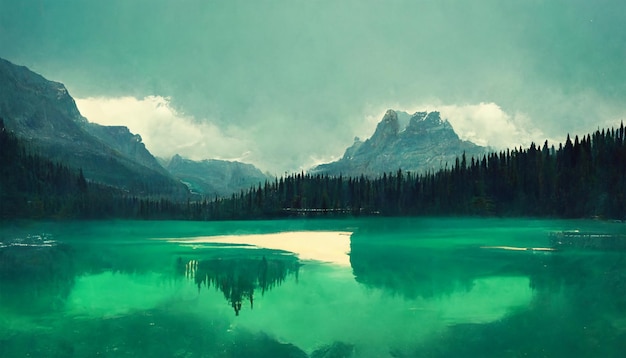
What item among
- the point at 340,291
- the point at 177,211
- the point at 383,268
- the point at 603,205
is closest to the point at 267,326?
the point at 340,291

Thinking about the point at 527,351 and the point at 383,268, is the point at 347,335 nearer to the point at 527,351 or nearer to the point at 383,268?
the point at 527,351

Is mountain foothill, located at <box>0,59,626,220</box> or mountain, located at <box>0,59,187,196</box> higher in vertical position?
mountain, located at <box>0,59,187,196</box>

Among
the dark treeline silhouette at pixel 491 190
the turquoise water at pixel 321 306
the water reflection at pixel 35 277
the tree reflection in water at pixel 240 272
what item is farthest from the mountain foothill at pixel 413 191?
the water reflection at pixel 35 277

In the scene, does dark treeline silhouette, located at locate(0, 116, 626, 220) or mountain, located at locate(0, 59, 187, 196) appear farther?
mountain, located at locate(0, 59, 187, 196)

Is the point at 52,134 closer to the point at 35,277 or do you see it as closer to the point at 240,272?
the point at 35,277

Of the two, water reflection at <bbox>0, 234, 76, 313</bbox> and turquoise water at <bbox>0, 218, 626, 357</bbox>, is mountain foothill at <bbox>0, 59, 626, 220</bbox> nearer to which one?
turquoise water at <bbox>0, 218, 626, 357</bbox>

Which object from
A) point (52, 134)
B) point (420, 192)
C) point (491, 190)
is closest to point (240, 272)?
point (491, 190)

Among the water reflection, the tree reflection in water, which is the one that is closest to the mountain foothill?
the tree reflection in water
